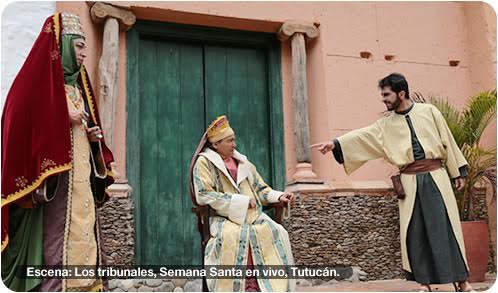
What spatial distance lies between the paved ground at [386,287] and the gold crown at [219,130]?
1.62 metres

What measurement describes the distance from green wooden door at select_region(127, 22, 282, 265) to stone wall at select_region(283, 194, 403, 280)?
58 centimetres

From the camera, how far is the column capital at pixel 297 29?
575 centimetres

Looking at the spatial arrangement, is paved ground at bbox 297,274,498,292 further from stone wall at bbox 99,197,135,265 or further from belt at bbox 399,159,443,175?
stone wall at bbox 99,197,135,265

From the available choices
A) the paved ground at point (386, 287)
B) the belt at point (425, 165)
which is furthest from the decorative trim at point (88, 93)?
the paved ground at point (386, 287)

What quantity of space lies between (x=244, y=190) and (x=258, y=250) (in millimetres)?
472

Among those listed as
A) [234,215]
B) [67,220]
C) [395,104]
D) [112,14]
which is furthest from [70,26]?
[395,104]

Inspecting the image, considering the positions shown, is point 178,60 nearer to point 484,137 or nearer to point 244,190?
point 244,190

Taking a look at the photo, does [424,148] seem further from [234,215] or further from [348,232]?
[348,232]

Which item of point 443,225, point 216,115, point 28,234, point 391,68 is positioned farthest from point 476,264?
point 28,234

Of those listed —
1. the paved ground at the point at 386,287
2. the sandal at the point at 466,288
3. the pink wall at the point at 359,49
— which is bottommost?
the paved ground at the point at 386,287

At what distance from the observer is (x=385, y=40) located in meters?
6.13

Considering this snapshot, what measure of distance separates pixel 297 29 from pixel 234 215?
2581 mm

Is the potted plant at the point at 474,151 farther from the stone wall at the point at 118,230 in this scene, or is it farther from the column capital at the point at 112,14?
the column capital at the point at 112,14

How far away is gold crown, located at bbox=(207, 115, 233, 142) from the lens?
13.3ft
